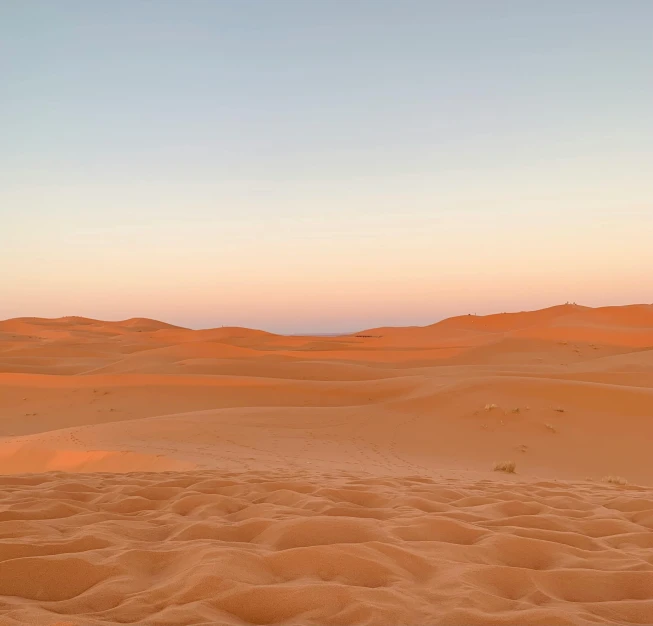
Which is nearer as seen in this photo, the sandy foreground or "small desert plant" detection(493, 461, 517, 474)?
the sandy foreground

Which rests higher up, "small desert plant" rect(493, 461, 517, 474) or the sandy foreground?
the sandy foreground

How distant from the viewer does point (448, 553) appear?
12.1 ft

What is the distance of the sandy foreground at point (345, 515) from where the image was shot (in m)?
2.91

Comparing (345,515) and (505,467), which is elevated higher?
(345,515)

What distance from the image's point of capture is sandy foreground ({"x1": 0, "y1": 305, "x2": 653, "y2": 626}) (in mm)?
2914

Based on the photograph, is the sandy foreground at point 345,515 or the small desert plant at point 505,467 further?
the small desert plant at point 505,467

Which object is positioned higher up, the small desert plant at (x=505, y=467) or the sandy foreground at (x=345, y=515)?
the sandy foreground at (x=345, y=515)

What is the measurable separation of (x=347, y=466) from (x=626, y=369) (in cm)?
1744

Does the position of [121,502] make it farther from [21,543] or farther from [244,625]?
[244,625]

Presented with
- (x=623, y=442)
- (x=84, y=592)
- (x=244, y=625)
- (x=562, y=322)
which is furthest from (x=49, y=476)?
(x=562, y=322)

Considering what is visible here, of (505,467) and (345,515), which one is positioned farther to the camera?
(505,467)

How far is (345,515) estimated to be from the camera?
475 centimetres

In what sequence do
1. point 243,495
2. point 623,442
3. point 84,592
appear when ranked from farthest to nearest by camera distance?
1. point 623,442
2. point 243,495
3. point 84,592

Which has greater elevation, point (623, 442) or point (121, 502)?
point (121, 502)
